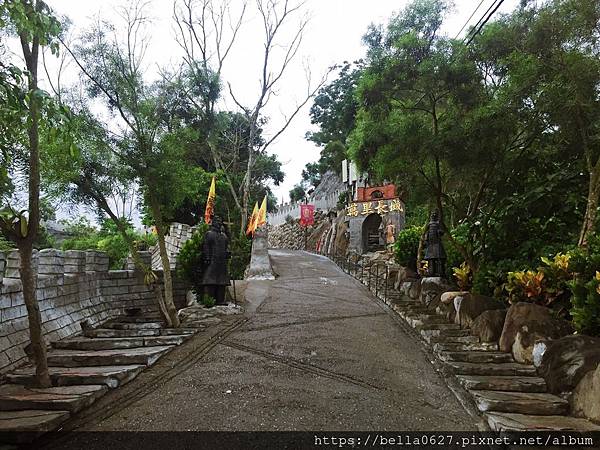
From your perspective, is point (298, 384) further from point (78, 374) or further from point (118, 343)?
point (118, 343)

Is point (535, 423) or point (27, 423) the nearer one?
point (27, 423)

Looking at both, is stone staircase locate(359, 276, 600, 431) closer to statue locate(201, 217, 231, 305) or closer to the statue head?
statue locate(201, 217, 231, 305)

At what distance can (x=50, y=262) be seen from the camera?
6.59 m

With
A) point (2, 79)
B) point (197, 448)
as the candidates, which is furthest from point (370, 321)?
point (2, 79)

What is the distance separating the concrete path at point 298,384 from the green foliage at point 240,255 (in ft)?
23.7

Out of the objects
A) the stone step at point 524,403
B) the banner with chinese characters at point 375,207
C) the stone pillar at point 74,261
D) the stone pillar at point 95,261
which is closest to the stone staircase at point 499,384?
the stone step at point 524,403

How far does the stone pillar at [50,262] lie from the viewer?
6.44 metres

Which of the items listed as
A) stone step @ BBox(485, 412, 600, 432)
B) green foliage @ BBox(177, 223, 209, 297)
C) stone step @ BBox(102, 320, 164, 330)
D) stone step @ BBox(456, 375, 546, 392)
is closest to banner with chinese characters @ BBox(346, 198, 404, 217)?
green foliage @ BBox(177, 223, 209, 297)

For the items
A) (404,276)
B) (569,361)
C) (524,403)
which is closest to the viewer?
(524,403)

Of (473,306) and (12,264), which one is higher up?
(12,264)

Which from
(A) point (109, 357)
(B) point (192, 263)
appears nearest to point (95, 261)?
(B) point (192, 263)

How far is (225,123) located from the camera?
13422 millimetres

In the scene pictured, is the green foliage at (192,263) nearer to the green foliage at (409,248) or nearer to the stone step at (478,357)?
the stone step at (478,357)

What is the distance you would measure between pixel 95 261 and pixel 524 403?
Answer: 8092mm
